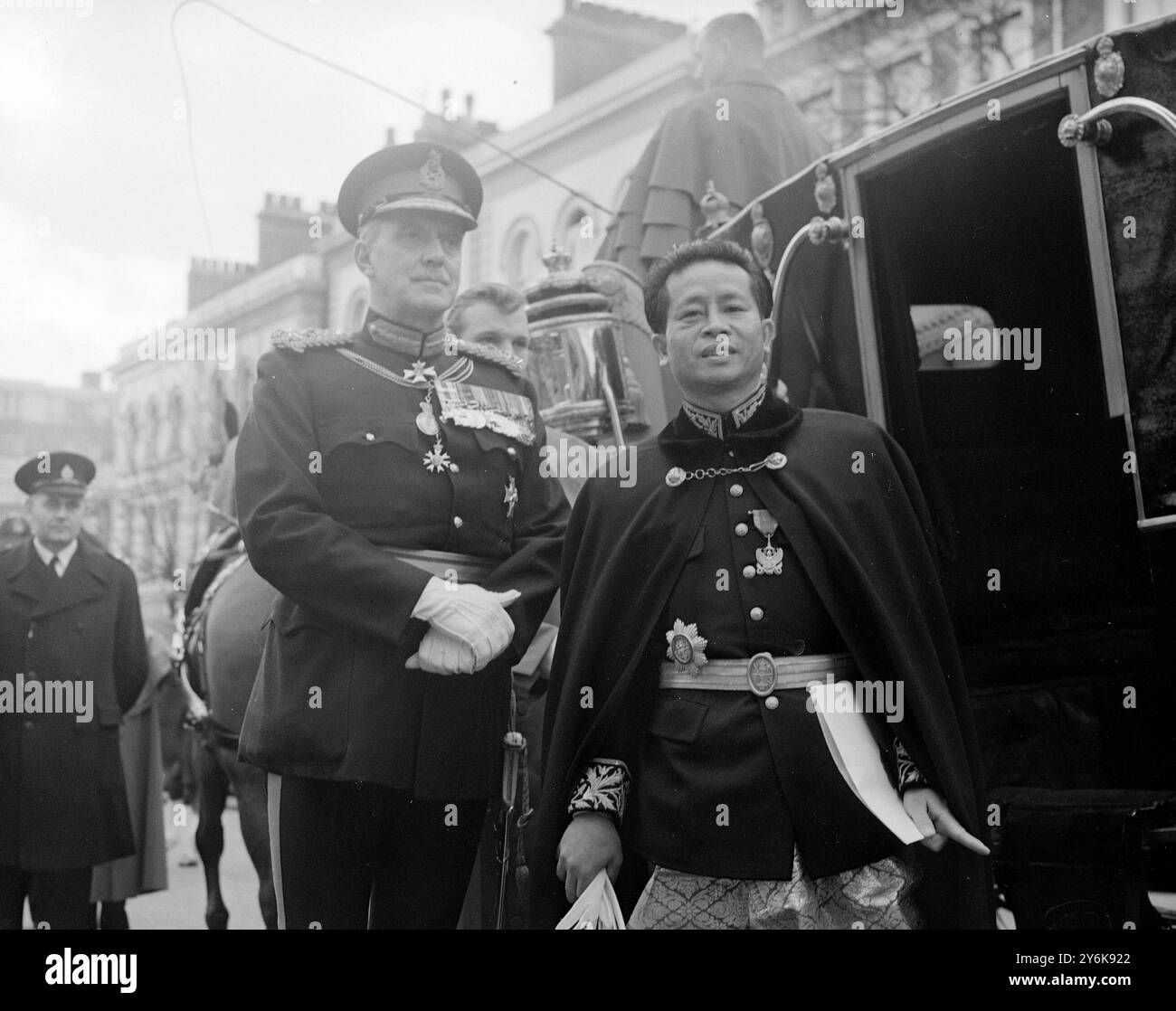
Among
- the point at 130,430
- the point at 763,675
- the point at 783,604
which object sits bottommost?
the point at 763,675

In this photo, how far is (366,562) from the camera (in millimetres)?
2924

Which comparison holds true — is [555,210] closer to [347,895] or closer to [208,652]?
[208,652]

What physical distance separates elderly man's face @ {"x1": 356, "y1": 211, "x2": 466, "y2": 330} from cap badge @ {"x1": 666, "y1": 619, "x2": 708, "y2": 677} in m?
1.04

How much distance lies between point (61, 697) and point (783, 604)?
3.71 m

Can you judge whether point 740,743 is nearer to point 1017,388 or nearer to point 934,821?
point 934,821

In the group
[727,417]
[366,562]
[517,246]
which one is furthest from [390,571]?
[517,246]

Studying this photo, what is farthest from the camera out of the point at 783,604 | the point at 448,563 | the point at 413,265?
the point at 413,265

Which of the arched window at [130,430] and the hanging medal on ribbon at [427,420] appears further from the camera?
the arched window at [130,430]

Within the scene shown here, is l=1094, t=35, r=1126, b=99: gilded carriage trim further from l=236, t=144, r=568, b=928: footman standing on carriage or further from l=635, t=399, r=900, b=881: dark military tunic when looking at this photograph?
l=236, t=144, r=568, b=928: footman standing on carriage

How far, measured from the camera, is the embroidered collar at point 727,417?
2.82 m

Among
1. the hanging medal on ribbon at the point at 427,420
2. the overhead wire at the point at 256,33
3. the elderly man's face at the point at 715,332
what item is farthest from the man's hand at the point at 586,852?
the overhead wire at the point at 256,33

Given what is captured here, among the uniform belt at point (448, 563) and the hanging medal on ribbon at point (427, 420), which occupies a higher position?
the hanging medal on ribbon at point (427, 420)

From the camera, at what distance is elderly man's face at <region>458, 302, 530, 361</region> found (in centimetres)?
481

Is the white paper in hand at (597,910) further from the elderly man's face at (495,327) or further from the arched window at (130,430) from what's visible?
the arched window at (130,430)
